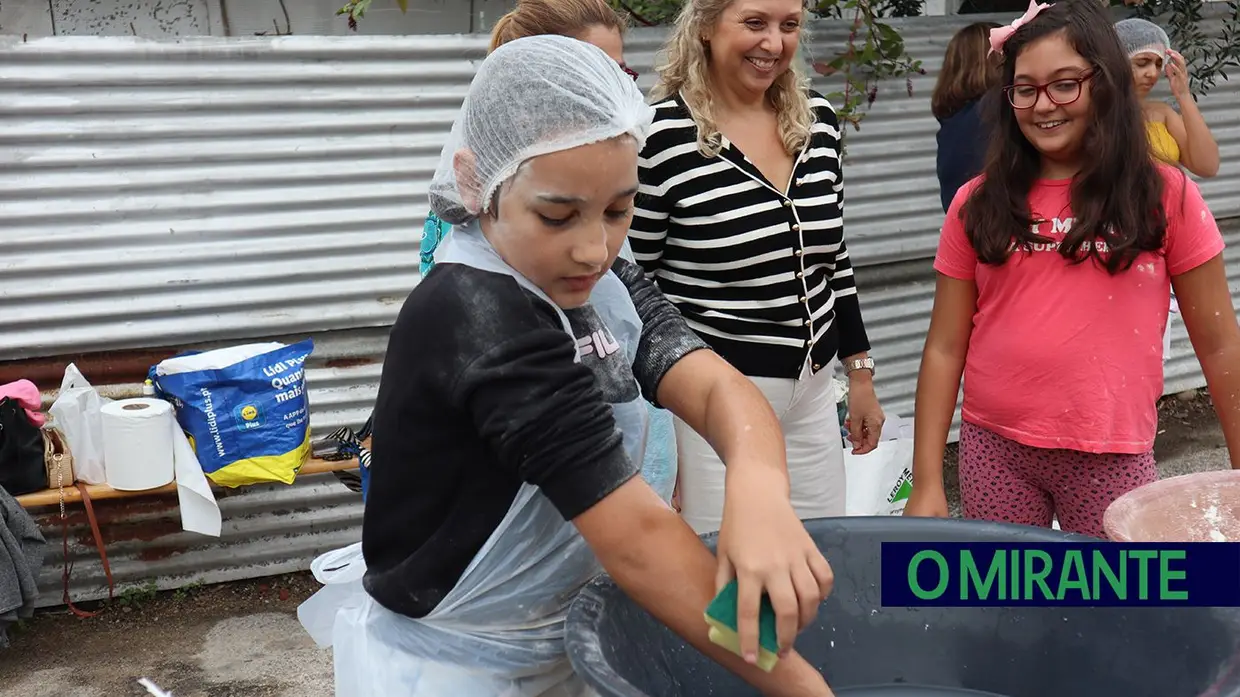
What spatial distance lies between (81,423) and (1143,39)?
4309 mm

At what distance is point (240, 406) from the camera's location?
13.3ft

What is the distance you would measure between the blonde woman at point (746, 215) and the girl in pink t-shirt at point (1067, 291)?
378 millimetres

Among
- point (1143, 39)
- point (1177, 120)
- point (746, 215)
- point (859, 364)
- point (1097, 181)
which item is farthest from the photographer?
point (1177, 120)

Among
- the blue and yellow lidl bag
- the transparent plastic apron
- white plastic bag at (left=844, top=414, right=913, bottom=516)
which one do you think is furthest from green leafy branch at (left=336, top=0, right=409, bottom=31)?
the transparent plastic apron

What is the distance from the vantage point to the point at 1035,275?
266cm

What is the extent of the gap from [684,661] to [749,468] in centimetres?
31

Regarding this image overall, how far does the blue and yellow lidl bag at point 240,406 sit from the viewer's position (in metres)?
4.04

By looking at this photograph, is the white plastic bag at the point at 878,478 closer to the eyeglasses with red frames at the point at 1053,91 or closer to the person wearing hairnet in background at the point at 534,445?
the eyeglasses with red frames at the point at 1053,91

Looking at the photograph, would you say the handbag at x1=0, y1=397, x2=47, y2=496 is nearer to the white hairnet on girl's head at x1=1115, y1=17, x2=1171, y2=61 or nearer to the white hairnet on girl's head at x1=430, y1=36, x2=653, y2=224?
the white hairnet on girl's head at x1=430, y1=36, x2=653, y2=224

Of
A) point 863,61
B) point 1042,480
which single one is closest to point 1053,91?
point 1042,480

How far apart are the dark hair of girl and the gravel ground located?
2.58 meters

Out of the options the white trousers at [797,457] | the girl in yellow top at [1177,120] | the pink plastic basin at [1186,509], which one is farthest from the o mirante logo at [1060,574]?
the girl in yellow top at [1177,120]

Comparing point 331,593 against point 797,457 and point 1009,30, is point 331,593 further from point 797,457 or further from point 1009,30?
point 1009,30

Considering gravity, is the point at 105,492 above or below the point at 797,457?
below
